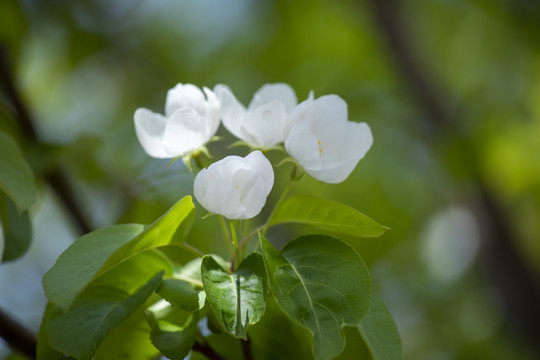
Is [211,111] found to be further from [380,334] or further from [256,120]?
[380,334]

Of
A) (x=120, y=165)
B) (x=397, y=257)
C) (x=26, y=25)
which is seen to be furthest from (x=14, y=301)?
(x=397, y=257)

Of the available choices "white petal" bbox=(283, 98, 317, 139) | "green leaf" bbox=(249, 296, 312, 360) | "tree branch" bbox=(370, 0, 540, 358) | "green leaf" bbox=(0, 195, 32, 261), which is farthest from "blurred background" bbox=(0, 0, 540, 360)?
Result: "white petal" bbox=(283, 98, 317, 139)

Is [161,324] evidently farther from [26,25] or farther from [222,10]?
[222,10]

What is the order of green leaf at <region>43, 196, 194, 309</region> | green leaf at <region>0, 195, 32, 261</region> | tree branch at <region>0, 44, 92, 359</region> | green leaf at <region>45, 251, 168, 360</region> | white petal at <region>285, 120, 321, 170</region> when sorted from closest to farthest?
green leaf at <region>43, 196, 194, 309</region>
green leaf at <region>45, 251, 168, 360</region>
white petal at <region>285, 120, 321, 170</region>
green leaf at <region>0, 195, 32, 261</region>
tree branch at <region>0, 44, 92, 359</region>

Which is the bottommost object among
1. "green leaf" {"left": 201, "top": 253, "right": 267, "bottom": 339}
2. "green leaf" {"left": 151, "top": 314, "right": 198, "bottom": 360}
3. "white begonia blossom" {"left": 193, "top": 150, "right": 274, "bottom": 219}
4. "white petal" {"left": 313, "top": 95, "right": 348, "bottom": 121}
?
"green leaf" {"left": 151, "top": 314, "right": 198, "bottom": 360}

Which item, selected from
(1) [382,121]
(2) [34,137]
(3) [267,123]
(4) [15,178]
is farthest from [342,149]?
(1) [382,121]

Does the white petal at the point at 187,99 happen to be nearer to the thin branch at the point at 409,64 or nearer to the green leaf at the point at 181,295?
the green leaf at the point at 181,295

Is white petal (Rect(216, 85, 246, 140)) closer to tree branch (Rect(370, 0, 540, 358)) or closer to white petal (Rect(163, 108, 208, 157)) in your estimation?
white petal (Rect(163, 108, 208, 157))
